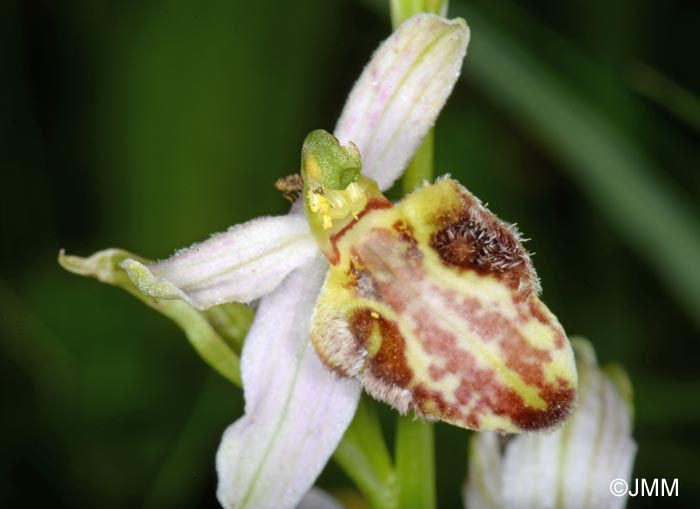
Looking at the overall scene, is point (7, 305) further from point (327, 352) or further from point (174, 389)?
point (327, 352)

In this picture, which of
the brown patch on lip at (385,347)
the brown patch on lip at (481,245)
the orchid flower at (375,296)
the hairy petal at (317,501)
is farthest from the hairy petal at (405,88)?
the hairy petal at (317,501)

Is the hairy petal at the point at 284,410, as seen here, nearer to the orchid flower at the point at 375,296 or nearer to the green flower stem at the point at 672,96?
the orchid flower at the point at 375,296

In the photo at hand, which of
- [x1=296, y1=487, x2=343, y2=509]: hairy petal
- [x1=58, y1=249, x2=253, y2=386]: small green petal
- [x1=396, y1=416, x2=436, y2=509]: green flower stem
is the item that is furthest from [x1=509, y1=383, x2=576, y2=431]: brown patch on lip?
[x1=296, y1=487, x2=343, y2=509]: hairy petal

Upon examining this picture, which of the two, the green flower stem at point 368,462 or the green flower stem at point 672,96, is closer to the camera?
the green flower stem at point 368,462

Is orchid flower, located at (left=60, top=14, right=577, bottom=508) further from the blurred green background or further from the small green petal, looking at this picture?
the blurred green background

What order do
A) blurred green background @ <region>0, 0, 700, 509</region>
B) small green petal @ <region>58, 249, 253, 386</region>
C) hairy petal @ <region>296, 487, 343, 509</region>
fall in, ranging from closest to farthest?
small green petal @ <region>58, 249, 253, 386</region> < hairy petal @ <region>296, 487, 343, 509</region> < blurred green background @ <region>0, 0, 700, 509</region>

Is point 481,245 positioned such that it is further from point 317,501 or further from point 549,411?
point 317,501

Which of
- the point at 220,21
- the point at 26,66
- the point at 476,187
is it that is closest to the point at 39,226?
the point at 26,66
